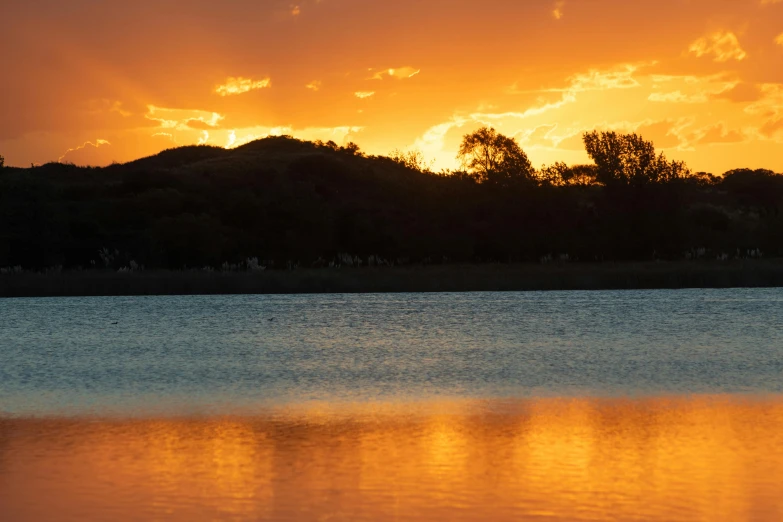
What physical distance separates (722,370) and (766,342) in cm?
776

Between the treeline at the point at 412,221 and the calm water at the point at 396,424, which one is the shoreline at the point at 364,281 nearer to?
the treeline at the point at 412,221

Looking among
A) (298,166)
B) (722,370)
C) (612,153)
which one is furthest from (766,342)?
(298,166)

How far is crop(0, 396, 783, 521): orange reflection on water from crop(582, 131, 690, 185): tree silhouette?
66.9 metres

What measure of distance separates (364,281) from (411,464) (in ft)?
153

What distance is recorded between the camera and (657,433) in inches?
577

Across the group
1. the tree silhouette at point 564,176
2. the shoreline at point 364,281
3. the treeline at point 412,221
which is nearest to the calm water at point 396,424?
the shoreline at point 364,281

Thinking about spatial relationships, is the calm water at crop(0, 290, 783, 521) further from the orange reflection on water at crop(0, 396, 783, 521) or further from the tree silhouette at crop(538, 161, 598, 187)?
the tree silhouette at crop(538, 161, 598, 187)

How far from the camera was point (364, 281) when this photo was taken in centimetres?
5925

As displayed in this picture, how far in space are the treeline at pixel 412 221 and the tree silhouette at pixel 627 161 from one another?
0.10 metres

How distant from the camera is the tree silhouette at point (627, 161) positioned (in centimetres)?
8181

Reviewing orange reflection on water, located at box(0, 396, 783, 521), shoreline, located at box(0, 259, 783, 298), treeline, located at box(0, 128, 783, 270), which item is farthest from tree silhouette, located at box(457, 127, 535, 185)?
orange reflection on water, located at box(0, 396, 783, 521)

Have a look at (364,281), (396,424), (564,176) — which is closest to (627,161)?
(564,176)

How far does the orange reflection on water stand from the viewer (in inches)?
412

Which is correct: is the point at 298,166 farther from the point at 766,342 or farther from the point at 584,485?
the point at 584,485
